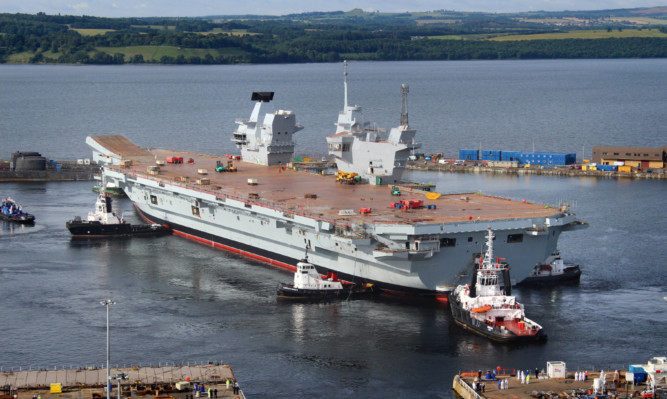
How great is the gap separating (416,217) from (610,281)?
9.27m

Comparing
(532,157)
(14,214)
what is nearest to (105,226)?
(14,214)

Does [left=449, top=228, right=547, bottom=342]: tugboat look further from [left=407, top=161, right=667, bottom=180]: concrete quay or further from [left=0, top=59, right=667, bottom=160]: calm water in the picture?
[left=0, top=59, right=667, bottom=160]: calm water

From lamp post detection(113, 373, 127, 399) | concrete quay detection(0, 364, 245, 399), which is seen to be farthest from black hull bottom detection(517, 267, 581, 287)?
lamp post detection(113, 373, 127, 399)

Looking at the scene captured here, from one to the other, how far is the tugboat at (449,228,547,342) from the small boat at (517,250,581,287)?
6.96 metres

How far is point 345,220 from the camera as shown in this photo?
45.2m

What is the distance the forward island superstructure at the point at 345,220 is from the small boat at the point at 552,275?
1.35 metres

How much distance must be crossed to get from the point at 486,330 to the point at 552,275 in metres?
9.70

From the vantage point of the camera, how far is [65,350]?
3697cm

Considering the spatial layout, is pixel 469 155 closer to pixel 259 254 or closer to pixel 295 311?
pixel 259 254

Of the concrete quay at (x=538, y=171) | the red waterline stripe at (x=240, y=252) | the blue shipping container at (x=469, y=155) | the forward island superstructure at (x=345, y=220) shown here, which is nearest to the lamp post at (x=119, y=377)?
the forward island superstructure at (x=345, y=220)

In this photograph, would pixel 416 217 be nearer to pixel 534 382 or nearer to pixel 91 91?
pixel 534 382

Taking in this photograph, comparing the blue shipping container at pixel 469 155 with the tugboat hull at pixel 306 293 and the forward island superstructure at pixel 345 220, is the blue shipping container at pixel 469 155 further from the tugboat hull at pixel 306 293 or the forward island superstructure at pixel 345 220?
the tugboat hull at pixel 306 293

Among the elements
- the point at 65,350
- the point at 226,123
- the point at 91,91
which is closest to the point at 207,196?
the point at 65,350

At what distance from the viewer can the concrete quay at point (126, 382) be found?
2903cm
